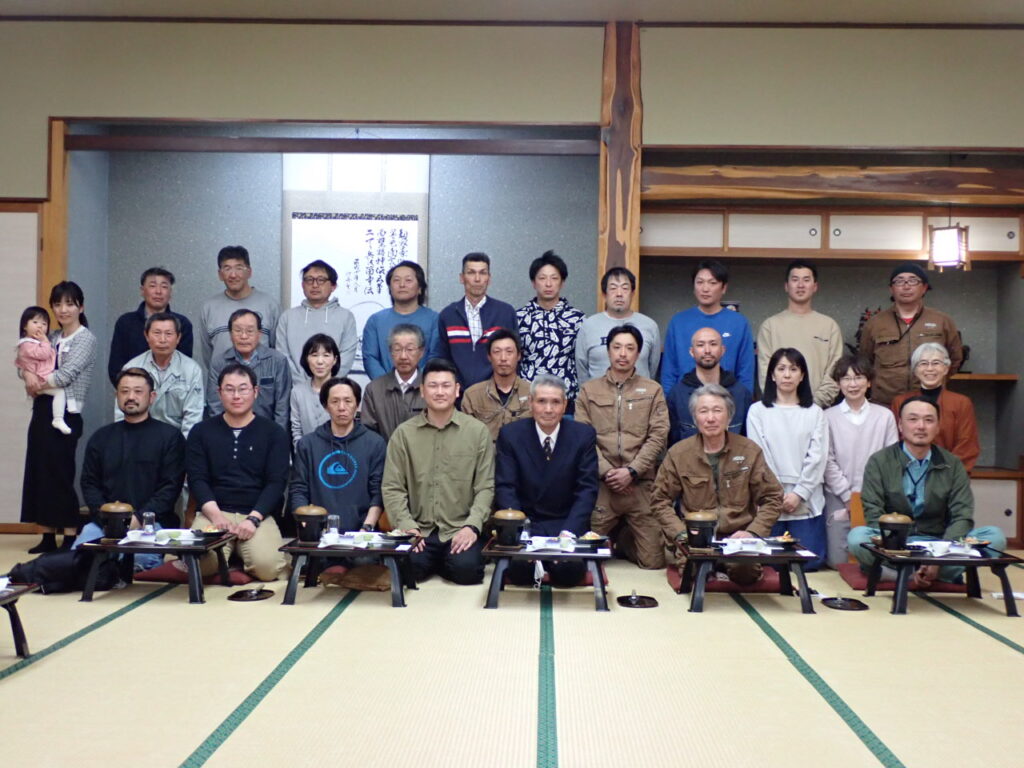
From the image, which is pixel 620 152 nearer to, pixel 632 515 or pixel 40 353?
pixel 632 515

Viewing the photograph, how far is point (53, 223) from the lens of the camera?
20.9 feet

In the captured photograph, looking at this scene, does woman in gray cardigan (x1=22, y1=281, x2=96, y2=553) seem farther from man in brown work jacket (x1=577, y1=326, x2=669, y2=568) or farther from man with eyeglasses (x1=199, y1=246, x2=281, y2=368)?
man in brown work jacket (x1=577, y1=326, x2=669, y2=568)

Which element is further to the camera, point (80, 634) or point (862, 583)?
point (862, 583)

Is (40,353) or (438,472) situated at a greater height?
(40,353)

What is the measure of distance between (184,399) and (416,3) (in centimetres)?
271

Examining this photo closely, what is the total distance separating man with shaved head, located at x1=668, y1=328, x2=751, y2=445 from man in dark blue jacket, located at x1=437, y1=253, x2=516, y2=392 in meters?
1.03

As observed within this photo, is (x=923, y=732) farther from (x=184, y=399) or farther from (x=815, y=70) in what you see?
(x=815, y=70)

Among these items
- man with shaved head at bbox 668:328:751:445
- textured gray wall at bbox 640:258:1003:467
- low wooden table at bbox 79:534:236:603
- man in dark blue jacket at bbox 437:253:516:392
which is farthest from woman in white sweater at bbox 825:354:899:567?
low wooden table at bbox 79:534:236:603

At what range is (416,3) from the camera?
6.02 meters

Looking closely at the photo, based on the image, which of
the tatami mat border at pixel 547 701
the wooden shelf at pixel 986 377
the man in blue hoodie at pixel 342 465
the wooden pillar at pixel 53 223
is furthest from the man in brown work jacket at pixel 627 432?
the wooden pillar at pixel 53 223

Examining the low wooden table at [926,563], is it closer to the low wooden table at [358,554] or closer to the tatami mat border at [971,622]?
the tatami mat border at [971,622]

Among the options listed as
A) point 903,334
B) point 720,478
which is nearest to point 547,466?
point 720,478

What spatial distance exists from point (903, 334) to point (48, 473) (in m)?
5.10

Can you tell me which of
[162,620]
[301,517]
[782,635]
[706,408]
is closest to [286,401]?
[301,517]
